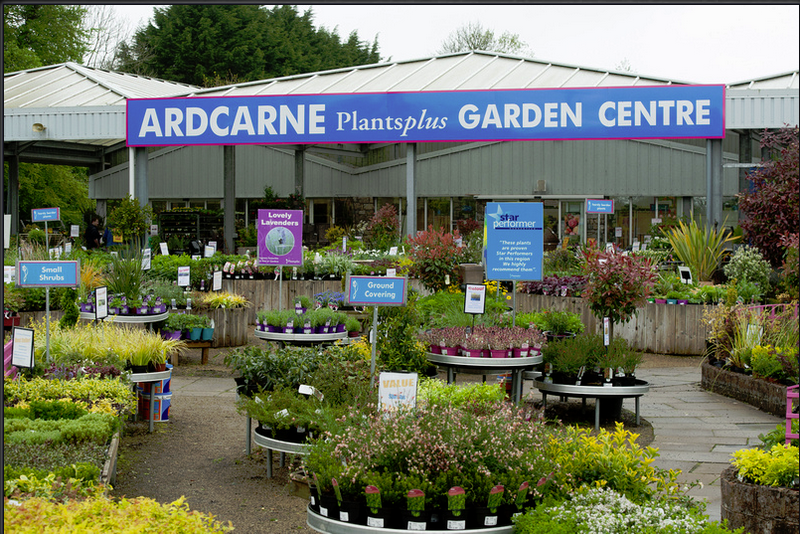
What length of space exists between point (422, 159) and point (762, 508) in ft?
67.7

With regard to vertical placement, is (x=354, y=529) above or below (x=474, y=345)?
below

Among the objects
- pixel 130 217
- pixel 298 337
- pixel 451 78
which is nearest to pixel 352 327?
pixel 298 337

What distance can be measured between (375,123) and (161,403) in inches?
410

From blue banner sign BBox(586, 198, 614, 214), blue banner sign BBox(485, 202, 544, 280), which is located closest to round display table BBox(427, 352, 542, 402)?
blue banner sign BBox(485, 202, 544, 280)

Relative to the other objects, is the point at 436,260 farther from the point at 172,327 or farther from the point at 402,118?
the point at 402,118

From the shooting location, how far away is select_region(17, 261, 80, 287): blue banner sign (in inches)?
272

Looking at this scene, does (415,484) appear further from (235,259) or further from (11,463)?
(235,259)

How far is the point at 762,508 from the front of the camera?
4.07 meters

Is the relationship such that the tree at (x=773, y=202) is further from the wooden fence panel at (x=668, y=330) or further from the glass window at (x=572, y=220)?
the glass window at (x=572, y=220)

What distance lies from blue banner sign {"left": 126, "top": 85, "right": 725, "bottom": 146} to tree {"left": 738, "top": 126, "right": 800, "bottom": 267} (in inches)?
124

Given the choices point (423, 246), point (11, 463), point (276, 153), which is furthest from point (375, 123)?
point (11, 463)

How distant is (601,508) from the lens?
363 centimetres

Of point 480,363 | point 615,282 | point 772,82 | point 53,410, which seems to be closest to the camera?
point 53,410

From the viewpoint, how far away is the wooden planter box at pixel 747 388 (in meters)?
8.31
